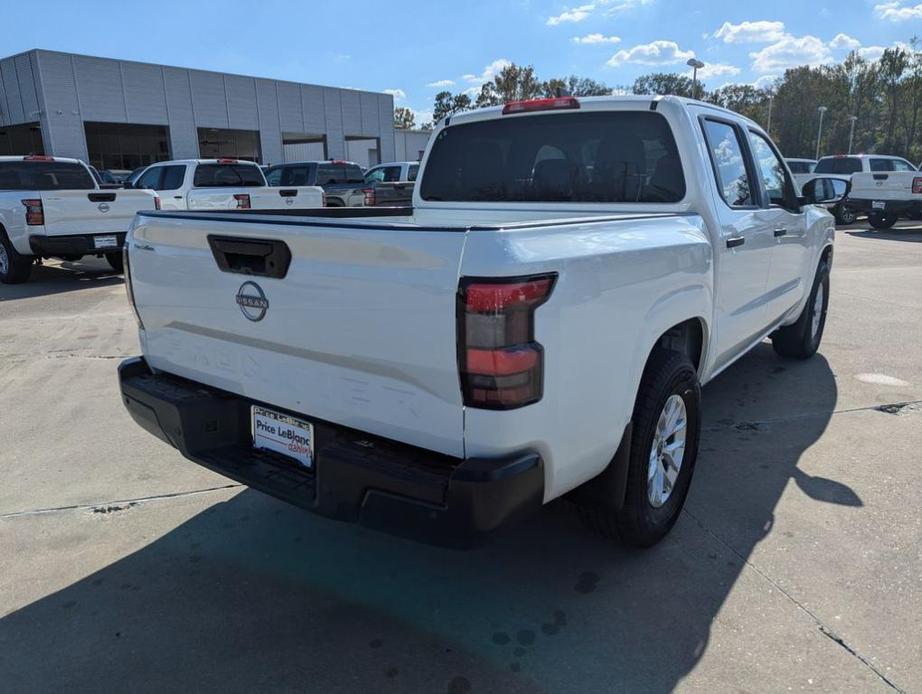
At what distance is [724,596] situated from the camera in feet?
8.93

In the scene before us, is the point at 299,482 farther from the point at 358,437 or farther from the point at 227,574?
the point at 227,574

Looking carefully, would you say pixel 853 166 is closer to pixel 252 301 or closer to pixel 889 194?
pixel 889 194

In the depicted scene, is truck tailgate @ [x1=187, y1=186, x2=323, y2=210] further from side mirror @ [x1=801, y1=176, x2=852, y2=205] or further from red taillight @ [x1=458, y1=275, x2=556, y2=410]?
red taillight @ [x1=458, y1=275, x2=556, y2=410]

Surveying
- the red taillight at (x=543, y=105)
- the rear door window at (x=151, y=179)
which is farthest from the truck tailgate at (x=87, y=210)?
the red taillight at (x=543, y=105)

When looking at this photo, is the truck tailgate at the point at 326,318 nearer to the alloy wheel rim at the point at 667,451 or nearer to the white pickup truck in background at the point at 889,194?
the alloy wheel rim at the point at 667,451

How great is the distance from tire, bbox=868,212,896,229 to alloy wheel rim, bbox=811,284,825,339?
14.2 m

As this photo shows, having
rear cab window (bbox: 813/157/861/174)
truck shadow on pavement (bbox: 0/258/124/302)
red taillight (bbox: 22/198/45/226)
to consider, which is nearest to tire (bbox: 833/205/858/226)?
rear cab window (bbox: 813/157/861/174)

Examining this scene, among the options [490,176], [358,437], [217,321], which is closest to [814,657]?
→ [358,437]

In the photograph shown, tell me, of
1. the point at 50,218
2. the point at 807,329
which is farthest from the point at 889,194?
the point at 50,218

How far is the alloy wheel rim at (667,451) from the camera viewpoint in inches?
115

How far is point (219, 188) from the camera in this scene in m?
12.4

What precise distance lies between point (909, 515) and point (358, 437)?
278 centimetres

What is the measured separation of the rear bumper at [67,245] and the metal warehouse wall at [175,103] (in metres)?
27.4

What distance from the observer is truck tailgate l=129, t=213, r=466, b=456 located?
2059 mm
